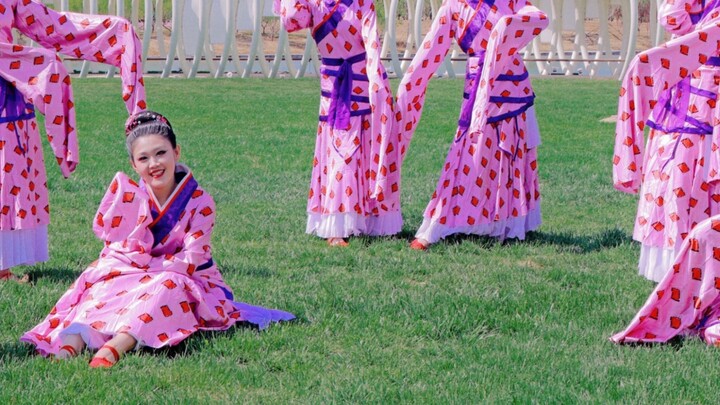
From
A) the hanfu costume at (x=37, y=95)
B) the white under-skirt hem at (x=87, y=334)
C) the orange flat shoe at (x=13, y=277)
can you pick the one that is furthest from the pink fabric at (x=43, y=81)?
the white under-skirt hem at (x=87, y=334)

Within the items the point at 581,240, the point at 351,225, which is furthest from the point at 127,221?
the point at 581,240

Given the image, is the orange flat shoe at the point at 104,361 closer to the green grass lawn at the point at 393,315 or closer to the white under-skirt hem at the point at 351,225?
the green grass lawn at the point at 393,315

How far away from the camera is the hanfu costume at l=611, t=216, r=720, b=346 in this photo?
5.09m

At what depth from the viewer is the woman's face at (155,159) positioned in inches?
206

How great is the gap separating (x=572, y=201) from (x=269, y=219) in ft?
8.43

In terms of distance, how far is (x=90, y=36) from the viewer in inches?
253

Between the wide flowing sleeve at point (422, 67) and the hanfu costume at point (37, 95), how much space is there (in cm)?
205

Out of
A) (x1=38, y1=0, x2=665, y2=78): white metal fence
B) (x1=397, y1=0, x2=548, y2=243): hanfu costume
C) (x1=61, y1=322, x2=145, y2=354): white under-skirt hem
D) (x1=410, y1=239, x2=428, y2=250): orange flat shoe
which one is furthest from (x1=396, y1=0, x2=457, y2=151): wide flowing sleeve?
(x1=38, y1=0, x2=665, y2=78): white metal fence

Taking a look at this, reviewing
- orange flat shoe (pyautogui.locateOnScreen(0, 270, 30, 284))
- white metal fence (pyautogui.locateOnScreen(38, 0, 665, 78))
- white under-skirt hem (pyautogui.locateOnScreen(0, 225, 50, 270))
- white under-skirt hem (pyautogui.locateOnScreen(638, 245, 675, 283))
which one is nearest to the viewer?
white under-skirt hem (pyautogui.locateOnScreen(638, 245, 675, 283))

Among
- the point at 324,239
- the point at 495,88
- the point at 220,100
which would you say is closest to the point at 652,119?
the point at 495,88

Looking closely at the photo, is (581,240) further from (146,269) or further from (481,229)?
(146,269)

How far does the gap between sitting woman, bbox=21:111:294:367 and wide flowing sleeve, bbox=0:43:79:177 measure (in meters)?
0.98

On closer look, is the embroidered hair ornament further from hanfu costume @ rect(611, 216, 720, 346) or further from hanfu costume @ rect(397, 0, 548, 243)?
hanfu costume @ rect(397, 0, 548, 243)

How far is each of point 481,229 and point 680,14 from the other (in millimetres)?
2209
